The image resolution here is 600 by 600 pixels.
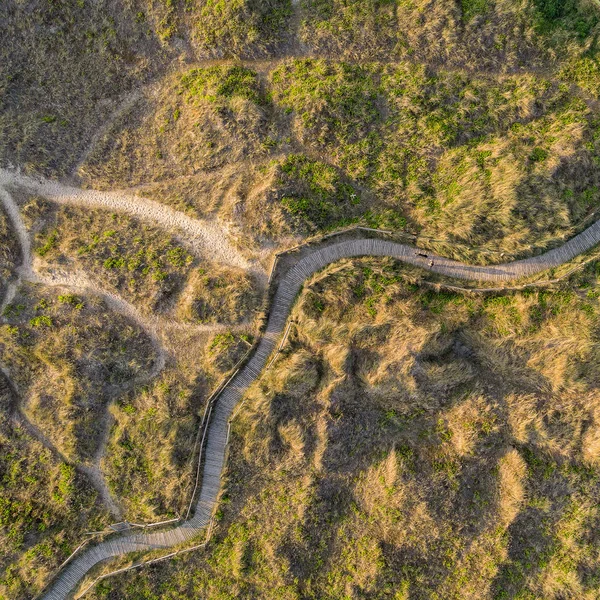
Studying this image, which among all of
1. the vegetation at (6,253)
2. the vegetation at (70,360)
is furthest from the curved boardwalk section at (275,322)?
the vegetation at (6,253)

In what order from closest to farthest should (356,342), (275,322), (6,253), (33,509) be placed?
(356,342), (33,509), (275,322), (6,253)

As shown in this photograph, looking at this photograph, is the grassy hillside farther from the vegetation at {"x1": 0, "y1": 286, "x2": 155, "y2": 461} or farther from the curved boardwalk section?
the vegetation at {"x1": 0, "y1": 286, "x2": 155, "y2": 461}

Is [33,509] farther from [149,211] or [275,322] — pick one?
[149,211]

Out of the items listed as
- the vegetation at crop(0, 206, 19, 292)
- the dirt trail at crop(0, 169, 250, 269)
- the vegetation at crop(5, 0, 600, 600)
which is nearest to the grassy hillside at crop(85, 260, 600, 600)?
the vegetation at crop(5, 0, 600, 600)

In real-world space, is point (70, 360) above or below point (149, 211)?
below

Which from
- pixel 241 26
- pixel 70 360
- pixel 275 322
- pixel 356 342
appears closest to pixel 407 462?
pixel 356 342

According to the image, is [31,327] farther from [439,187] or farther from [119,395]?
[439,187]
